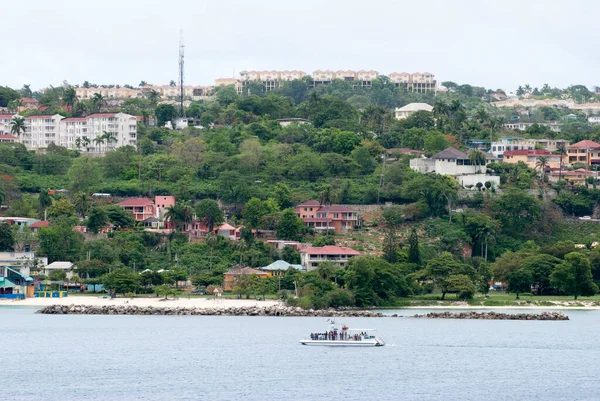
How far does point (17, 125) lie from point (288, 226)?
43.3 m

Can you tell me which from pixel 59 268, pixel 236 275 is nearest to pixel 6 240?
pixel 59 268

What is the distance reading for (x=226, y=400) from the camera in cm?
4797

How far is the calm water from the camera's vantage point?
1987 inches

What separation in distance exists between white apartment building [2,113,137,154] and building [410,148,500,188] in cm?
3446

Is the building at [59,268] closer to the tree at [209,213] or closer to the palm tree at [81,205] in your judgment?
the palm tree at [81,205]

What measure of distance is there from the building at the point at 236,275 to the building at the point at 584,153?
45033 mm

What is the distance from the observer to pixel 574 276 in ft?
271

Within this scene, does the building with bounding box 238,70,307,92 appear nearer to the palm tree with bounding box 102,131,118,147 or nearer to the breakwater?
the palm tree with bounding box 102,131,118,147

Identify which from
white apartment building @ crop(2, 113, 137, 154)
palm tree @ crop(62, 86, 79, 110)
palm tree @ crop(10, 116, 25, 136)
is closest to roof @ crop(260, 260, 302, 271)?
white apartment building @ crop(2, 113, 137, 154)

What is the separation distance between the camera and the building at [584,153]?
119 m

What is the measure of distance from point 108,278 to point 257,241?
1548 cm

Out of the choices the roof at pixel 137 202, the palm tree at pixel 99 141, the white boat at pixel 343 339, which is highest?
the palm tree at pixel 99 141

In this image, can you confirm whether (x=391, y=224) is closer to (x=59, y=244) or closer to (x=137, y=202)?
(x=137, y=202)

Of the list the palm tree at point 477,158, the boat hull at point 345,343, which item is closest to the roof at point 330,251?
the palm tree at point 477,158
